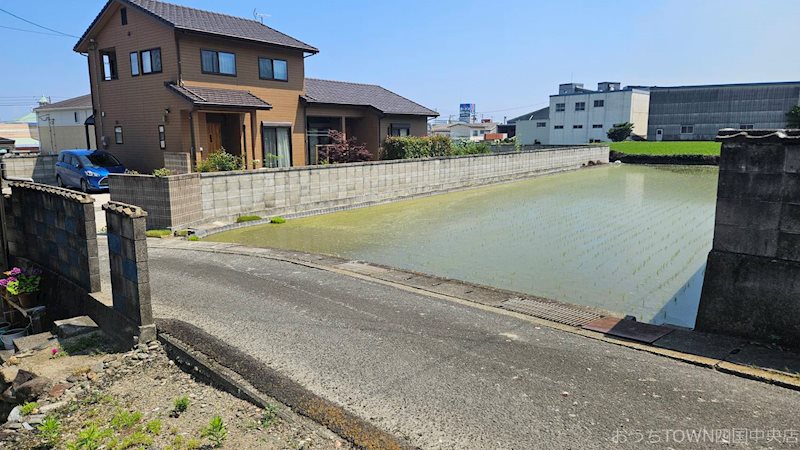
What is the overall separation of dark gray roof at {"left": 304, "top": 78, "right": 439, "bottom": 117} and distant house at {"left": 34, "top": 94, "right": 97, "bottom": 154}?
15746mm

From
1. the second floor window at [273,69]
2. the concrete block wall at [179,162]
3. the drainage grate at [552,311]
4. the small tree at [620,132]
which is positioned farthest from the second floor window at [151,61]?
the small tree at [620,132]

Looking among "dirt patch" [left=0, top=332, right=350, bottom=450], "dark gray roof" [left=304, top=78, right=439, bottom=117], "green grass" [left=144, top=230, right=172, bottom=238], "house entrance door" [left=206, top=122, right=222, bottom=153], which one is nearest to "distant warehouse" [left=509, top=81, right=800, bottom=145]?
"dark gray roof" [left=304, top=78, right=439, bottom=117]

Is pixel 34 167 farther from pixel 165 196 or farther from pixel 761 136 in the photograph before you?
pixel 761 136

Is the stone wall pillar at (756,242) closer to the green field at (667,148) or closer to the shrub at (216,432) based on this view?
the shrub at (216,432)

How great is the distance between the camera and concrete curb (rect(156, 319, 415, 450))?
12.4 ft

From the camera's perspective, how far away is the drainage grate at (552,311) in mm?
6045

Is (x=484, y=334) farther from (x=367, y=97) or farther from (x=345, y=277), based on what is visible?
(x=367, y=97)

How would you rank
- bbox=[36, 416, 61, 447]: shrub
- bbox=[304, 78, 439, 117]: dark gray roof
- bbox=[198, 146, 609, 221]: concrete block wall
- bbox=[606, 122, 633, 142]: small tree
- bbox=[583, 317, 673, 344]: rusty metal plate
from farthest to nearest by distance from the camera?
bbox=[606, 122, 633, 142]: small tree < bbox=[304, 78, 439, 117]: dark gray roof < bbox=[198, 146, 609, 221]: concrete block wall < bbox=[583, 317, 673, 344]: rusty metal plate < bbox=[36, 416, 61, 447]: shrub

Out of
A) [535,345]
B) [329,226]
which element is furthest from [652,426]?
[329,226]

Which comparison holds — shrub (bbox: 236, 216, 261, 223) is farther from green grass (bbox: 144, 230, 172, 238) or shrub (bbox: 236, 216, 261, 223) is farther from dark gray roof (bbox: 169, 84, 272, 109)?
dark gray roof (bbox: 169, 84, 272, 109)

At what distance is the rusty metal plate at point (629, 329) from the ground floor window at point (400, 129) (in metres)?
21.3

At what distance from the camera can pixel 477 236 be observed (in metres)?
12.4

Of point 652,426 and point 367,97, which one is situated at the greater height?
point 367,97

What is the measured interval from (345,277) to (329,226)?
618cm
